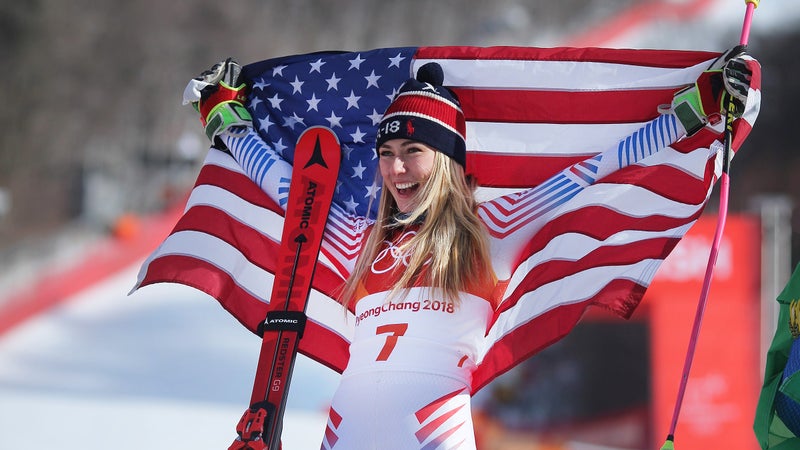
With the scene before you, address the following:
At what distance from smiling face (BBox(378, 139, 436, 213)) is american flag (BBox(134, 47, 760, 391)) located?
0.21m

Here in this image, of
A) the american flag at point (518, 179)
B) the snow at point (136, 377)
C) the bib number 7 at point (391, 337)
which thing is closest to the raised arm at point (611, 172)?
the american flag at point (518, 179)

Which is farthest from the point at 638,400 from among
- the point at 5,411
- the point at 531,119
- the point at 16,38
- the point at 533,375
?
the point at 16,38

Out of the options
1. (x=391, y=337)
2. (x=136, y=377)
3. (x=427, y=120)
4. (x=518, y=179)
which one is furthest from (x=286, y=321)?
(x=136, y=377)

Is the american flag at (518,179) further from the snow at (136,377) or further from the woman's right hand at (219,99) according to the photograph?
the snow at (136,377)

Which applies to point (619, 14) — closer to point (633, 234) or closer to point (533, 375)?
point (533, 375)

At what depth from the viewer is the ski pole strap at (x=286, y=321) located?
3.21m

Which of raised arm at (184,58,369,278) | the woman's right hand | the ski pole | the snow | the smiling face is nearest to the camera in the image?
the ski pole

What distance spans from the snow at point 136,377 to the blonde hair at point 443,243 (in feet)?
13.9

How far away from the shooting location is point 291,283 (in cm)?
330

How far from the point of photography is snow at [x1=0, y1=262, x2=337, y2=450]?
25.2ft

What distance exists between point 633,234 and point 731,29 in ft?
63.0

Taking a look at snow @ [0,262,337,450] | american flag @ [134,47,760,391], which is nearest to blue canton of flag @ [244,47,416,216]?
american flag @ [134,47,760,391]

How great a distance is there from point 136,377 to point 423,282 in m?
7.64

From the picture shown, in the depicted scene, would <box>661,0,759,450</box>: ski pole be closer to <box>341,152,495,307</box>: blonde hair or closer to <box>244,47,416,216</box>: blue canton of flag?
<box>341,152,495,307</box>: blonde hair
